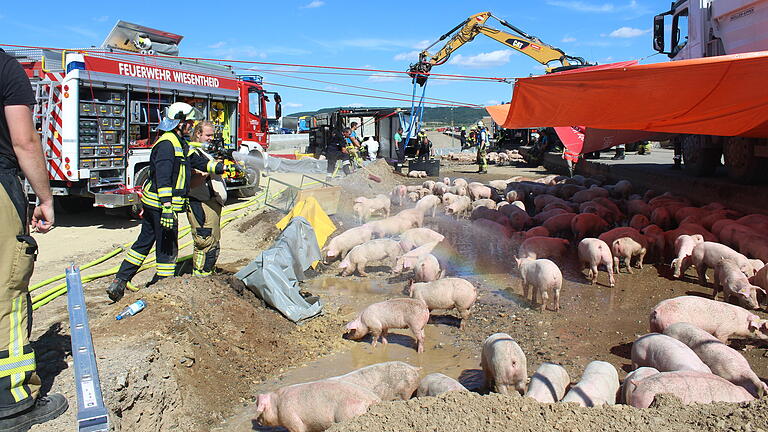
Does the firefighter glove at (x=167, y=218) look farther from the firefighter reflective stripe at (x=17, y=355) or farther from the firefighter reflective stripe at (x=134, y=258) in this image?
the firefighter reflective stripe at (x=17, y=355)

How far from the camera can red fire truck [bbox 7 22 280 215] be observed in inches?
372

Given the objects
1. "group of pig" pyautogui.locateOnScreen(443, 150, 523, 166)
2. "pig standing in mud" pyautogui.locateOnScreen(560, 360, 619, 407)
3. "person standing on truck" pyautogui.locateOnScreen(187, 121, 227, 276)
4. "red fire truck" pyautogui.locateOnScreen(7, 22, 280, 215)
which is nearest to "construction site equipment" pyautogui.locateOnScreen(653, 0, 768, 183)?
"pig standing in mud" pyautogui.locateOnScreen(560, 360, 619, 407)

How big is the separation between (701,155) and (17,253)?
39.2 ft

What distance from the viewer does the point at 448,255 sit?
26.3 ft

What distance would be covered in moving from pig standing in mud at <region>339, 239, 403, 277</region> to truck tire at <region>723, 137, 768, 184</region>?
20.5ft

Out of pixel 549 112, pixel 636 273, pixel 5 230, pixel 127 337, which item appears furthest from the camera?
pixel 549 112

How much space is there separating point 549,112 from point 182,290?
17.7 feet

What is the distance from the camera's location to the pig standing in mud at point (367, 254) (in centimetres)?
737

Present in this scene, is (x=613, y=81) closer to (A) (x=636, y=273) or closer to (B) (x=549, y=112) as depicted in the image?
(B) (x=549, y=112)

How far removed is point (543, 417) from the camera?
2.90m

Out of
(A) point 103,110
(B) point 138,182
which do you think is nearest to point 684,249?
(B) point 138,182

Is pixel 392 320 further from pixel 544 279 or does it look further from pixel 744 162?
pixel 744 162

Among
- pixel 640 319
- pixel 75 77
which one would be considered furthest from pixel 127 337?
pixel 75 77

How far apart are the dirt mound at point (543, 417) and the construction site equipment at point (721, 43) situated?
17.6 ft
